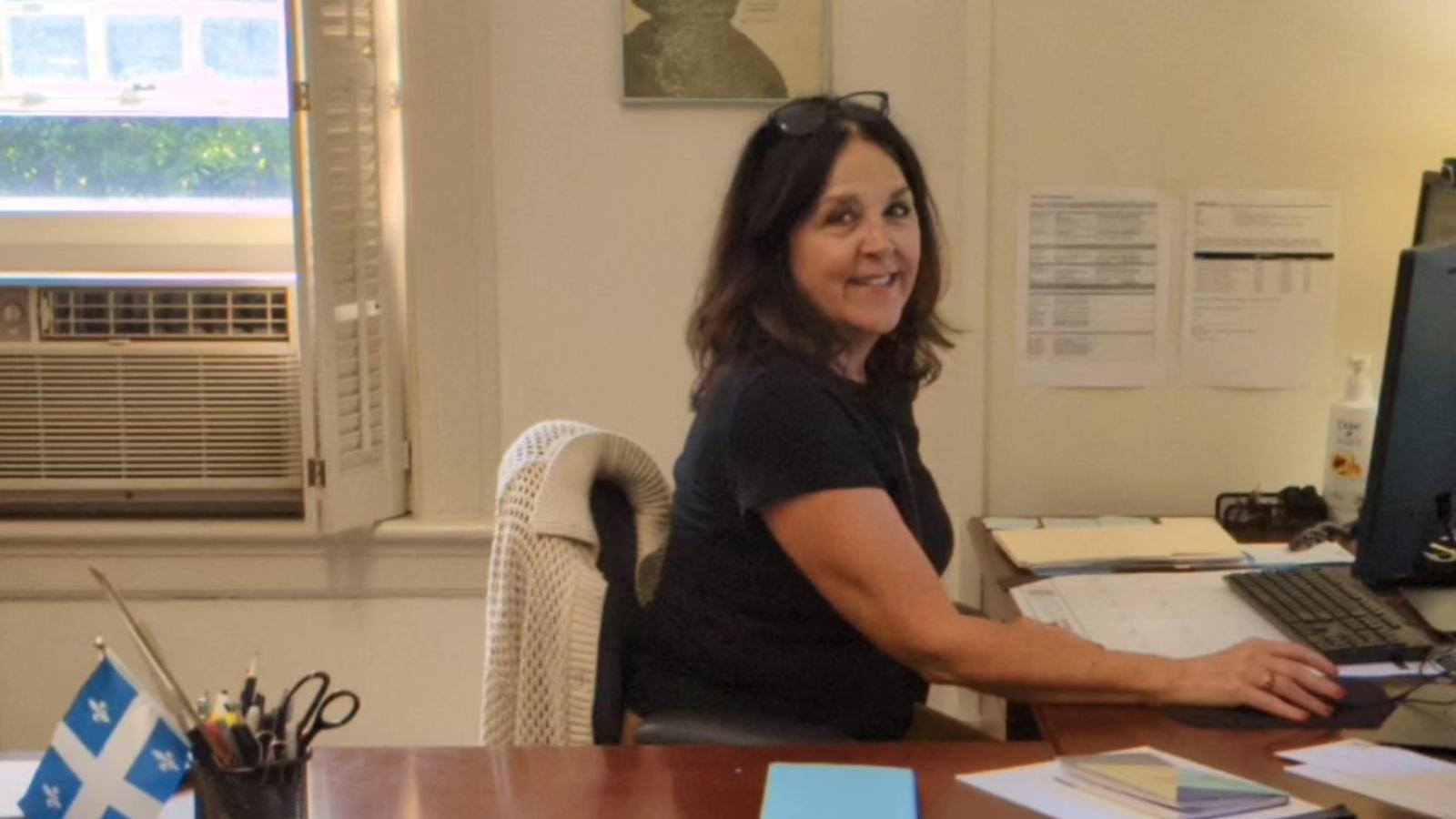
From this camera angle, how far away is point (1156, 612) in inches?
81.6

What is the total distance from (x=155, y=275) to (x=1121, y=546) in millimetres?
1766

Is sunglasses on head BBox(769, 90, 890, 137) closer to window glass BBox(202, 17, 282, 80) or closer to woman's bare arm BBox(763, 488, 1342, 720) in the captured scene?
woman's bare arm BBox(763, 488, 1342, 720)

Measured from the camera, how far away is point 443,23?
9.53ft

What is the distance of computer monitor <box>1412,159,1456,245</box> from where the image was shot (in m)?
2.51

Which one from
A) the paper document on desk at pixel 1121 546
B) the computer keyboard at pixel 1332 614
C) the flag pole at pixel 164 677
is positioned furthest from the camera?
the paper document on desk at pixel 1121 546

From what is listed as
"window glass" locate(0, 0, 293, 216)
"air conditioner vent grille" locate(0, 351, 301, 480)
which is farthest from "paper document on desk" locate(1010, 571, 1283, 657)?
"window glass" locate(0, 0, 293, 216)

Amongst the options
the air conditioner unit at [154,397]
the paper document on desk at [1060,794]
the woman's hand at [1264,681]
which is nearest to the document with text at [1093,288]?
the woman's hand at [1264,681]

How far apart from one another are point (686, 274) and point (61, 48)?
1.22 meters

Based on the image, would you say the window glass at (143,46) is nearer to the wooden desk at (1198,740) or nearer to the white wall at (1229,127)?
the white wall at (1229,127)

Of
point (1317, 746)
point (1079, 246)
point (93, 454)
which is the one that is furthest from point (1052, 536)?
point (93, 454)

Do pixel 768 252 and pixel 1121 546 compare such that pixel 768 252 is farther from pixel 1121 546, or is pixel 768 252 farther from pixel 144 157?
pixel 144 157

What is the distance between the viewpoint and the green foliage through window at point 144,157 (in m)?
3.12

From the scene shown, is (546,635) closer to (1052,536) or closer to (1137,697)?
(1137,697)

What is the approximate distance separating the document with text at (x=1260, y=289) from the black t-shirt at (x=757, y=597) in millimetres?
1145
